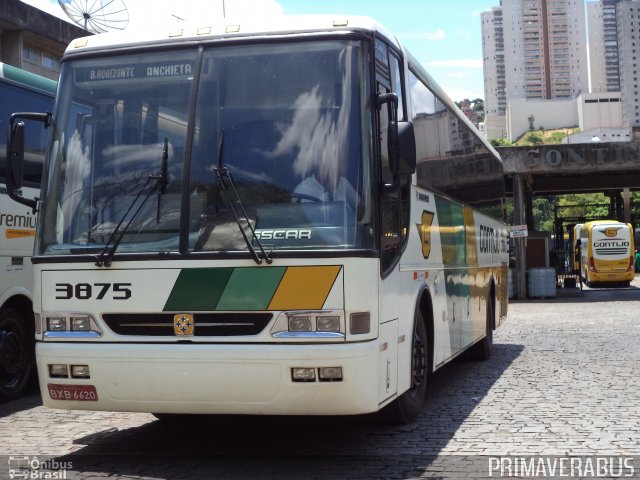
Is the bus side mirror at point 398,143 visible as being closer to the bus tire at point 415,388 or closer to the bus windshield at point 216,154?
the bus windshield at point 216,154

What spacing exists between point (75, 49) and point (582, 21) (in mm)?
205918

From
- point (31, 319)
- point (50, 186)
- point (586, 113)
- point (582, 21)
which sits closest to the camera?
point (50, 186)

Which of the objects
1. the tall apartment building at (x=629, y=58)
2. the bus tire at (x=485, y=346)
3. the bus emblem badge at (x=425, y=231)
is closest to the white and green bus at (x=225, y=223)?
the bus emblem badge at (x=425, y=231)

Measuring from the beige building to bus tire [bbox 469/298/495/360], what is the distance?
60.2 feet

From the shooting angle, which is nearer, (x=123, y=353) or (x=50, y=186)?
(x=123, y=353)

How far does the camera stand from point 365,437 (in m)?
7.38

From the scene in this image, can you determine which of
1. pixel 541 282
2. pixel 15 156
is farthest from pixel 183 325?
pixel 541 282

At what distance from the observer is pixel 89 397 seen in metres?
6.34

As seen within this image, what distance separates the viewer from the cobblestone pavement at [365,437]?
6336 millimetres

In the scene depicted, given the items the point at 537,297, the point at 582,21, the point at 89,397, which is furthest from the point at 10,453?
the point at 582,21

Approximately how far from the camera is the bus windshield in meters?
6.19

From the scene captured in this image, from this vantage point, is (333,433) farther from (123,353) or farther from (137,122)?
(137,122)

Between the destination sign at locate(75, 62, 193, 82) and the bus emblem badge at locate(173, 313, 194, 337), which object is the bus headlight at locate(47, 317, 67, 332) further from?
the destination sign at locate(75, 62, 193, 82)

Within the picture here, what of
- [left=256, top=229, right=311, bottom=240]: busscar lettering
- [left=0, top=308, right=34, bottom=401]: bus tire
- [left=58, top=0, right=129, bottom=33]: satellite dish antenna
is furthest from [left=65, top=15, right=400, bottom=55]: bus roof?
[left=58, top=0, right=129, bottom=33]: satellite dish antenna
